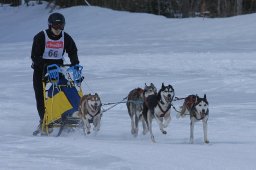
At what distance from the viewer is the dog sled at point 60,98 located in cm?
792

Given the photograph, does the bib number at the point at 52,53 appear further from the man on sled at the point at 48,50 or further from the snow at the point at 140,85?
the snow at the point at 140,85

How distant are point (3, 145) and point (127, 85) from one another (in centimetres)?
644

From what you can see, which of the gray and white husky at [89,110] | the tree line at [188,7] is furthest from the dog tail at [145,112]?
the tree line at [188,7]

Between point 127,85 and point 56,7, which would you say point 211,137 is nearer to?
point 127,85

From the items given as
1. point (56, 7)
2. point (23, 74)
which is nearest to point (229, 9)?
point (56, 7)

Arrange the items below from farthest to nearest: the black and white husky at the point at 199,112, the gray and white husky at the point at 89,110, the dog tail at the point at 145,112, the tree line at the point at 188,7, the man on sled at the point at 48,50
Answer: the tree line at the point at 188,7
the man on sled at the point at 48,50
the gray and white husky at the point at 89,110
the dog tail at the point at 145,112
the black and white husky at the point at 199,112

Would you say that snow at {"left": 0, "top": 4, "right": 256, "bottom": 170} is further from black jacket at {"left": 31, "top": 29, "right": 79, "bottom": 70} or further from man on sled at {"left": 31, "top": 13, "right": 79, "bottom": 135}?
black jacket at {"left": 31, "top": 29, "right": 79, "bottom": 70}

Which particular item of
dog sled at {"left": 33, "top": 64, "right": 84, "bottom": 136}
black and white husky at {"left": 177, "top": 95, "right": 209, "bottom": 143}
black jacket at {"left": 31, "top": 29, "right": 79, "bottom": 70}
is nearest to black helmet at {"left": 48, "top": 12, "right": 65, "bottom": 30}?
black jacket at {"left": 31, "top": 29, "right": 79, "bottom": 70}

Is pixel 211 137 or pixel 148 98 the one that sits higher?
pixel 148 98

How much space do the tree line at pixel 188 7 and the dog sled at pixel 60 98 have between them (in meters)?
18.3

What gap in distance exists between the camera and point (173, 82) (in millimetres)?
13023

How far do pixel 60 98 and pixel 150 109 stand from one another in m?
1.15

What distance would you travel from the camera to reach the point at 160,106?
746 centimetres

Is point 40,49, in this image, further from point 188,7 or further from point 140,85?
point 188,7
